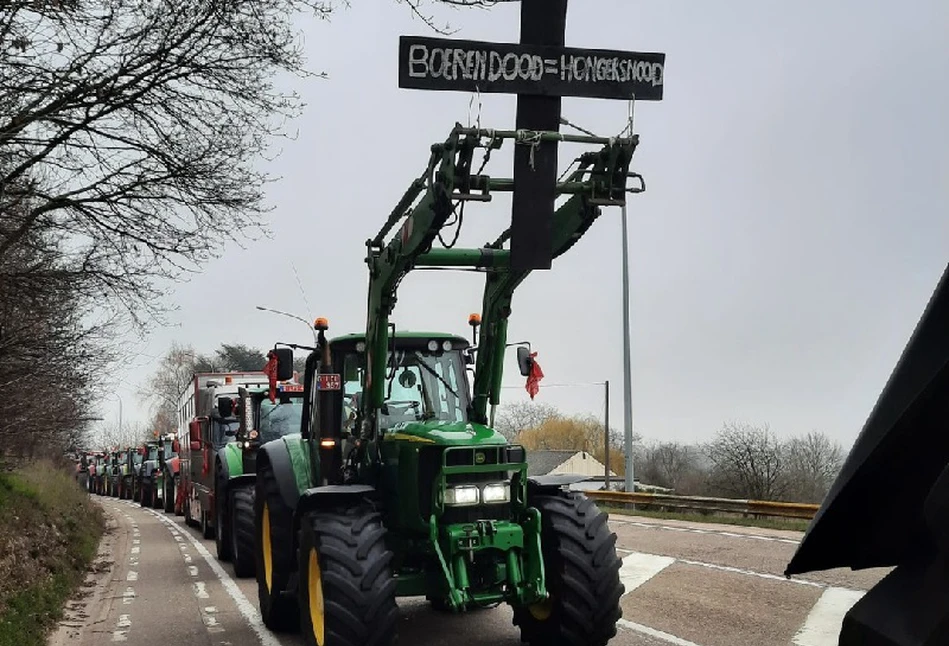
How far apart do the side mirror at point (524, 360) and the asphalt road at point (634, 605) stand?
2.22m

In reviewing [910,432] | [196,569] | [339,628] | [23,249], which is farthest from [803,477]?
[910,432]

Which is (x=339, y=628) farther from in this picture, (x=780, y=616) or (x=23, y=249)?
(x=23, y=249)

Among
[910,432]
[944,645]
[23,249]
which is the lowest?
[944,645]

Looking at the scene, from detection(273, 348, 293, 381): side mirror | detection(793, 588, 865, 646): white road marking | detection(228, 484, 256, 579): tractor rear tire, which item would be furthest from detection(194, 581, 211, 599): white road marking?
detection(793, 588, 865, 646): white road marking

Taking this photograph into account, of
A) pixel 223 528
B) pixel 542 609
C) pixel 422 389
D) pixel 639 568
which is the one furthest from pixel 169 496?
pixel 542 609

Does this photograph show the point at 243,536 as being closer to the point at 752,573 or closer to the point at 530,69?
the point at 752,573

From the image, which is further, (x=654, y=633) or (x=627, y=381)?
(x=627, y=381)

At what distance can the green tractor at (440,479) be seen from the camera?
633cm

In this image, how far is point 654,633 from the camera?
8.27m

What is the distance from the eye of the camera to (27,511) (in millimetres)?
16625

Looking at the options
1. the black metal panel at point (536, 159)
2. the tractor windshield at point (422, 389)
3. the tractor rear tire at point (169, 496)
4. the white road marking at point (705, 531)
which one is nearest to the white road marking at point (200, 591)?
the tractor windshield at point (422, 389)

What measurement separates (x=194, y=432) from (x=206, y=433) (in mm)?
2102

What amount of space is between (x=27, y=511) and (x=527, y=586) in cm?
1275

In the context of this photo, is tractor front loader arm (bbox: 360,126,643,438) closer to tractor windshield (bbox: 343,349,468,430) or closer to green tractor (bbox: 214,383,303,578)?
tractor windshield (bbox: 343,349,468,430)
